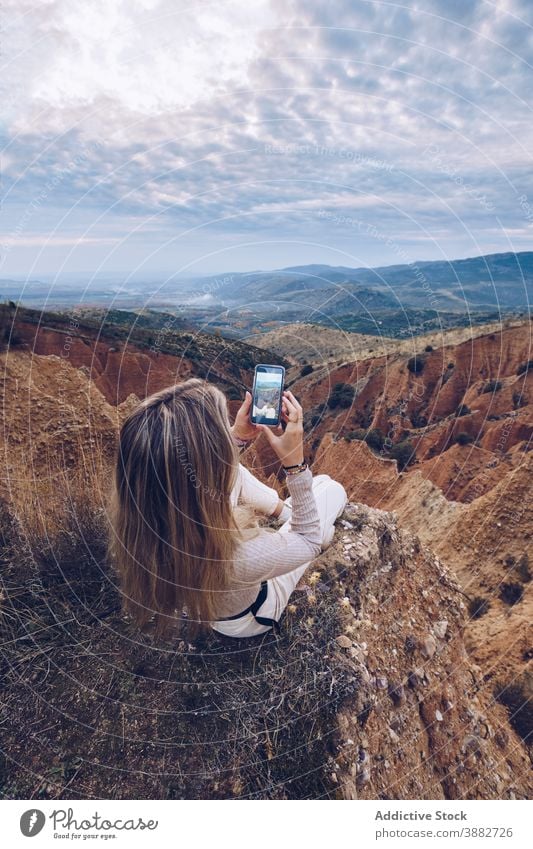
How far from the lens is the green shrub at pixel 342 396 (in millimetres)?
25359

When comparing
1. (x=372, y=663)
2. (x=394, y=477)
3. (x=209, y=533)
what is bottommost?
(x=394, y=477)

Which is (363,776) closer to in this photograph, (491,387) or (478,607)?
(478,607)

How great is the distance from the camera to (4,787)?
3.23 m

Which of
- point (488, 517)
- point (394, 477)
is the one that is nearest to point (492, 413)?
point (394, 477)

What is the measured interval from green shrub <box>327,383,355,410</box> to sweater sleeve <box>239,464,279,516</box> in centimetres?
2089

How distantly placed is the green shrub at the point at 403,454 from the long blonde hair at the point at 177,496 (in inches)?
640

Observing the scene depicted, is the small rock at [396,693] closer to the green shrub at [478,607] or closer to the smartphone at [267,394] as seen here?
the smartphone at [267,394]

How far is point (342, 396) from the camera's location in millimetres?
25688

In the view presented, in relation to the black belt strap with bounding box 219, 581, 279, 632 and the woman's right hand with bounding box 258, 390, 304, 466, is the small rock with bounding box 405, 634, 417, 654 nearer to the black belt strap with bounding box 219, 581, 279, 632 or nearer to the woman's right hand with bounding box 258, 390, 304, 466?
the black belt strap with bounding box 219, 581, 279, 632

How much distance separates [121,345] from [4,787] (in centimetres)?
2449

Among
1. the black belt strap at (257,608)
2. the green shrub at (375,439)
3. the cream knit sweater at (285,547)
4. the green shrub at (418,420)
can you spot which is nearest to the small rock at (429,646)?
the black belt strap at (257,608)

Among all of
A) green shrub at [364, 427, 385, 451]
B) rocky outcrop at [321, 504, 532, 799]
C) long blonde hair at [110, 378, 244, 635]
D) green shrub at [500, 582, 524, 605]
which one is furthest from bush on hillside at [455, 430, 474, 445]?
long blonde hair at [110, 378, 244, 635]

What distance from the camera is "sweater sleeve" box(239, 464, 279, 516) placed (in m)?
4.49
